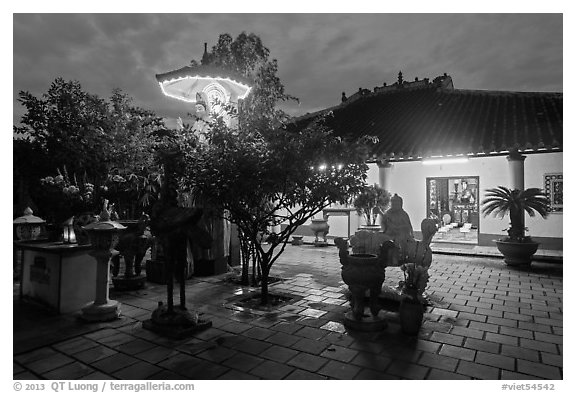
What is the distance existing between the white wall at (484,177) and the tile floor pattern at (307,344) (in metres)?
6.20

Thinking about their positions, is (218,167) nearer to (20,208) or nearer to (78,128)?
(78,128)

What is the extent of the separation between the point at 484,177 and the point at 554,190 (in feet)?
6.88

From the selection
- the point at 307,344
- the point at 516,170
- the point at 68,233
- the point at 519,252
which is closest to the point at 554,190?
the point at 516,170

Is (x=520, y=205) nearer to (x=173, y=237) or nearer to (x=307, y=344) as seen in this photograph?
(x=307, y=344)

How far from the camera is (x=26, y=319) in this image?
4.97 m

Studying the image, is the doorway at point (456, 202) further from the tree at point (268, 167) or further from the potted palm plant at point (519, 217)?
the tree at point (268, 167)

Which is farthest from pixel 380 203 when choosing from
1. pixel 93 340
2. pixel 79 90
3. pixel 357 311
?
pixel 79 90

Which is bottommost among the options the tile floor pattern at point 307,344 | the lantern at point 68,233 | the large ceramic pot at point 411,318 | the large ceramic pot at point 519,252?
the tile floor pattern at point 307,344

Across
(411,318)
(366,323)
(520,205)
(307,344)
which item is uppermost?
(520,205)

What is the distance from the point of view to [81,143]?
8719mm

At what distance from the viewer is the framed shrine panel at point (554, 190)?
11.3m

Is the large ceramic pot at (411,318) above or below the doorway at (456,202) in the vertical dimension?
below

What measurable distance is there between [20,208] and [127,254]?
503 centimetres

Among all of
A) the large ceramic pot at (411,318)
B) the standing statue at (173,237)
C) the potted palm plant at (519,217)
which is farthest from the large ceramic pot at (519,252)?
the standing statue at (173,237)
